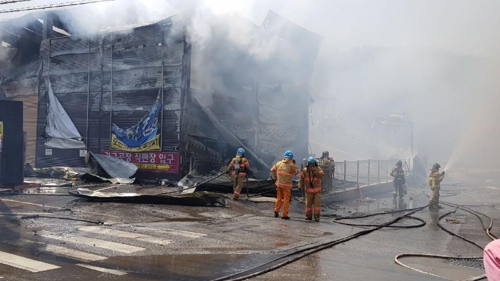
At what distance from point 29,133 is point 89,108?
12.3ft

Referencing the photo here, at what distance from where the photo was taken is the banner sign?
671 inches

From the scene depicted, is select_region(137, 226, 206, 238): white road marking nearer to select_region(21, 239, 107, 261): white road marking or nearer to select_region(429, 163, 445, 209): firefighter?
select_region(21, 239, 107, 261): white road marking

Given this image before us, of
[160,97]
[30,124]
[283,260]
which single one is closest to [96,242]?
[283,260]

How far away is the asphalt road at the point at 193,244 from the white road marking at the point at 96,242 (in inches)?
0.5

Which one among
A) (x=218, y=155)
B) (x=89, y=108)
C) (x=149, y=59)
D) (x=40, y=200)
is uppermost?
(x=149, y=59)

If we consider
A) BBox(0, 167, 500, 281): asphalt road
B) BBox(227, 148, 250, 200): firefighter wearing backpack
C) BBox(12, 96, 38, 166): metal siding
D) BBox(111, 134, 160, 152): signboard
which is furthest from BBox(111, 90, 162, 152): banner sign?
BBox(0, 167, 500, 281): asphalt road

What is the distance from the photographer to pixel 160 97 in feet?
55.7

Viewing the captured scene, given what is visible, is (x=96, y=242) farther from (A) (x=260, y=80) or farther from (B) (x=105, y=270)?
(A) (x=260, y=80)

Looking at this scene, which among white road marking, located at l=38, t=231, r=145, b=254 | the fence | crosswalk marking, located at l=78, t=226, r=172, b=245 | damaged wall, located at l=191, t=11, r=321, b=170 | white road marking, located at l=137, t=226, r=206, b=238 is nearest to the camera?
white road marking, located at l=38, t=231, r=145, b=254

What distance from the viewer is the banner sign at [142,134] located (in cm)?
1703

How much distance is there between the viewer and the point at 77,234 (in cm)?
751

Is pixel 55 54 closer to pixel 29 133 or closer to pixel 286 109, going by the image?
pixel 29 133

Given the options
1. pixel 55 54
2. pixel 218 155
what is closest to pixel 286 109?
pixel 218 155

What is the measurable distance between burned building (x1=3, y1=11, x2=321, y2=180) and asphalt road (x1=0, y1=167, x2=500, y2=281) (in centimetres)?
581
